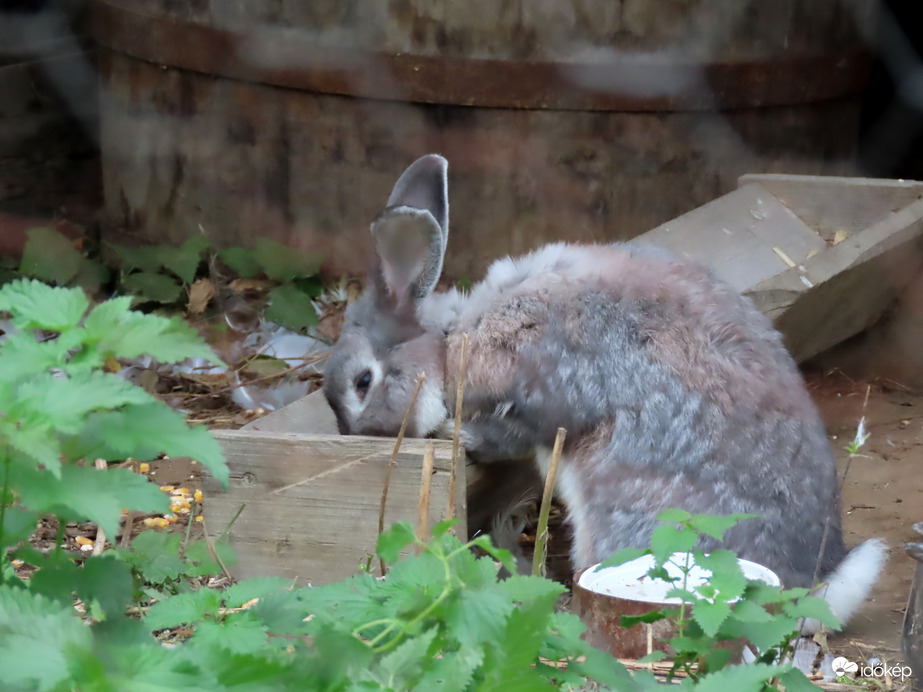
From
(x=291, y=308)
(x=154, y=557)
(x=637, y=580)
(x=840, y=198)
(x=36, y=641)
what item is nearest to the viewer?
(x=36, y=641)

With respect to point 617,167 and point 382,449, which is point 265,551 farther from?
point 617,167

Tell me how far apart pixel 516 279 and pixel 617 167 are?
1.41 metres

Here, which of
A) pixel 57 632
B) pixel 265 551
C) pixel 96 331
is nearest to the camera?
pixel 57 632

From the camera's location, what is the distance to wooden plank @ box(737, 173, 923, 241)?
3.98 metres

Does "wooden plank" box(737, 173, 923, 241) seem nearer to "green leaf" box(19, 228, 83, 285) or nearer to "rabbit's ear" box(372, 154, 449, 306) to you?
"rabbit's ear" box(372, 154, 449, 306)

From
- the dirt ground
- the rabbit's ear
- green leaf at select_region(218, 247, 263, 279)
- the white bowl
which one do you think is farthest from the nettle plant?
green leaf at select_region(218, 247, 263, 279)

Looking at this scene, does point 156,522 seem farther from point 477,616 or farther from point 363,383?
point 477,616

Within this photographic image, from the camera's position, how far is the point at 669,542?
5.07ft

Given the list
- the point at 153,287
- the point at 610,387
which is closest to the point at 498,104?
the point at 153,287

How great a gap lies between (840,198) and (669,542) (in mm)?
2783

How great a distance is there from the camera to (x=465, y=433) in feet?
9.20

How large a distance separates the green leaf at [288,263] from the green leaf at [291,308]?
7 cm

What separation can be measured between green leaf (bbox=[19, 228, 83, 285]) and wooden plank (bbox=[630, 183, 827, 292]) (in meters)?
2.40

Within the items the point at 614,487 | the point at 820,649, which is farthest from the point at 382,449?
the point at 820,649
